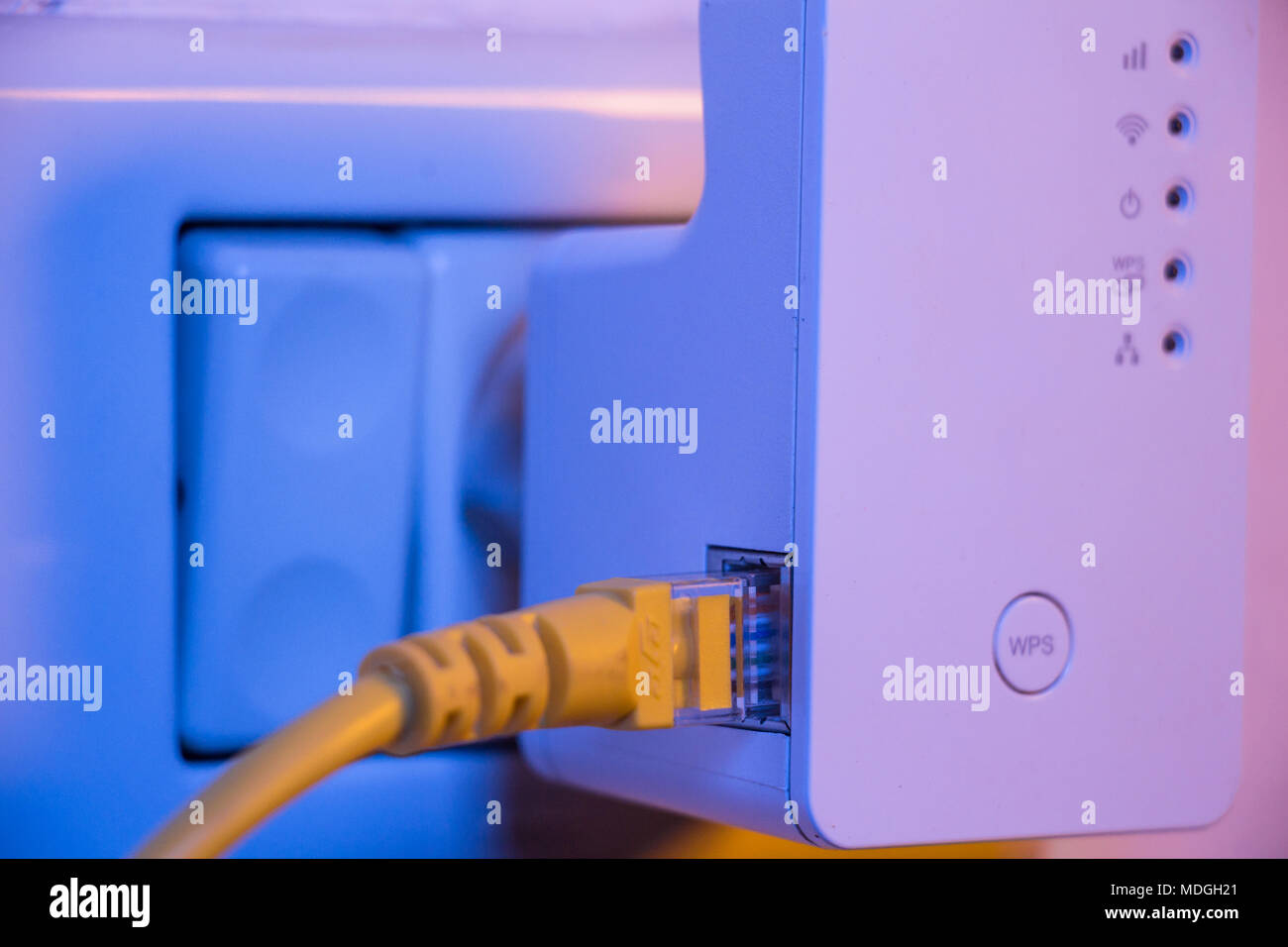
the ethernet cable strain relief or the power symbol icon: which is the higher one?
the power symbol icon

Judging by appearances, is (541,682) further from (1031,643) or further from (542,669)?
(1031,643)

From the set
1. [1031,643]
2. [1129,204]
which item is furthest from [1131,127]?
[1031,643]

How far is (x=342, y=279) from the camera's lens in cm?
43

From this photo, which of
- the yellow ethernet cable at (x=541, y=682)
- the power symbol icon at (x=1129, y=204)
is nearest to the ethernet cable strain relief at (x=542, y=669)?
the yellow ethernet cable at (x=541, y=682)

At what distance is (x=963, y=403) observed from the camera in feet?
1.16

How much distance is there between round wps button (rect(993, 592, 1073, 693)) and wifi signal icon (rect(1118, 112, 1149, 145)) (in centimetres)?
13

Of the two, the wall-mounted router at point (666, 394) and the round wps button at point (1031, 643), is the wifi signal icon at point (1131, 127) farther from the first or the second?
the round wps button at point (1031, 643)

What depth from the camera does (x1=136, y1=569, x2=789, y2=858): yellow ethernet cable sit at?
304 mm

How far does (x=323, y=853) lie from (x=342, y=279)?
0.62ft

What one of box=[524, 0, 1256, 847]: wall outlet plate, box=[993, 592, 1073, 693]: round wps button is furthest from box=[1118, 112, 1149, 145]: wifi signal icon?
box=[993, 592, 1073, 693]: round wps button

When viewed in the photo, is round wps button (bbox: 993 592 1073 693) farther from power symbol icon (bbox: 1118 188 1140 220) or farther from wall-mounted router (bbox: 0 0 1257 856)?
power symbol icon (bbox: 1118 188 1140 220)
